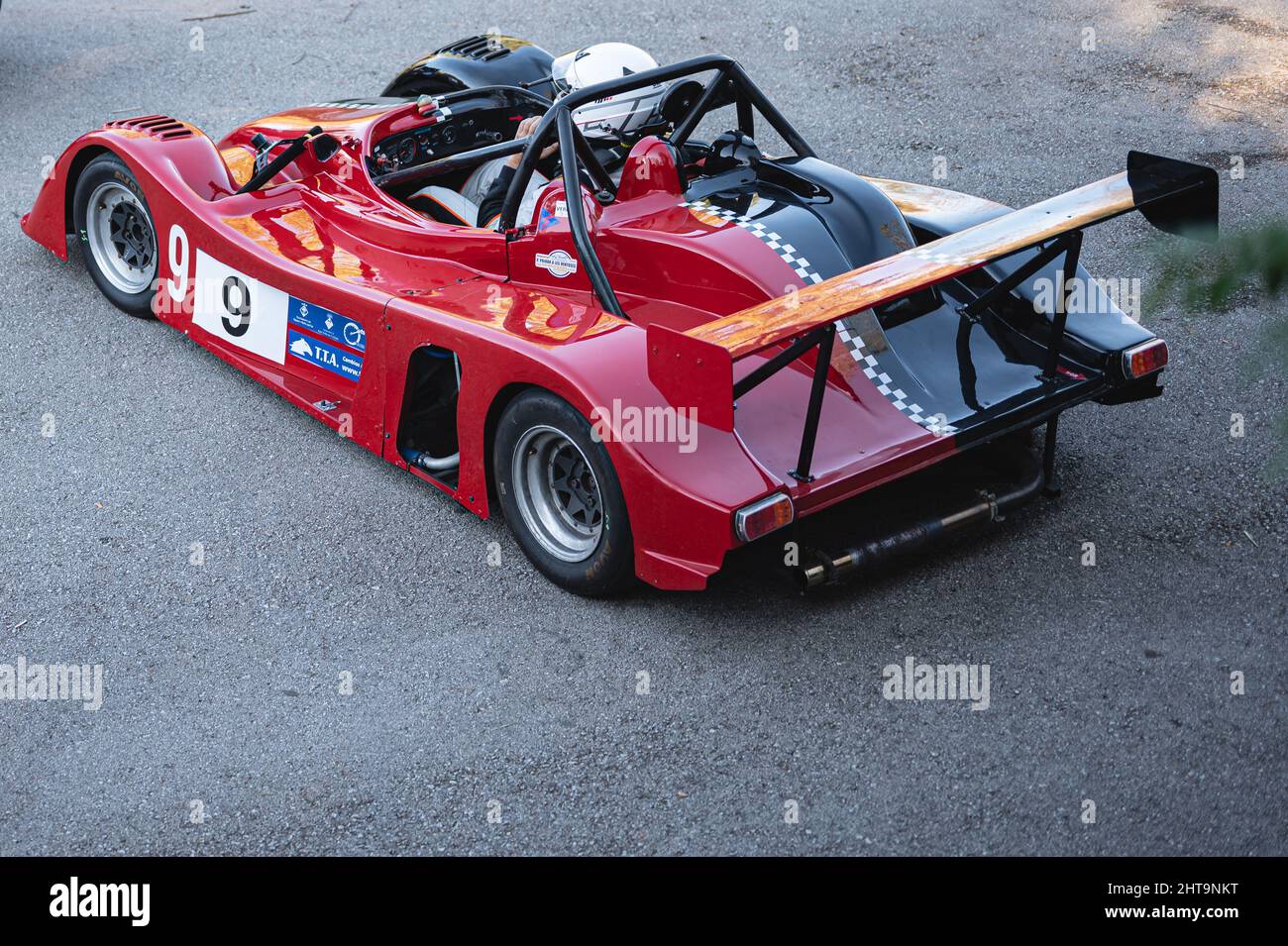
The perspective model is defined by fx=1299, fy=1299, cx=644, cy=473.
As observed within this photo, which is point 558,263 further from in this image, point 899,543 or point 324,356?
point 899,543

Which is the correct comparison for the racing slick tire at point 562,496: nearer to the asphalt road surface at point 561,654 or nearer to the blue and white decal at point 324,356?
the asphalt road surface at point 561,654

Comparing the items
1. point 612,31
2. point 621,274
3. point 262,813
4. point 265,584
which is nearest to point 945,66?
point 612,31

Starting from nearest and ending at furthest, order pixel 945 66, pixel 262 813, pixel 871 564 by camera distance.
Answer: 1. pixel 262 813
2. pixel 871 564
3. pixel 945 66

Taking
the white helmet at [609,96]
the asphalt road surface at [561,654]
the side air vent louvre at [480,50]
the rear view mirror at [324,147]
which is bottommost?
the asphalt road surface at [561,654]

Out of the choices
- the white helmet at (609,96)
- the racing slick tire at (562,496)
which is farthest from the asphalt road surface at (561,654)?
the white helmet at (609,96)

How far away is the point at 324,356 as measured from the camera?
475cm

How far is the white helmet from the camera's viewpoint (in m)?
5.11

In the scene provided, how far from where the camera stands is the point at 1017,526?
4.32m

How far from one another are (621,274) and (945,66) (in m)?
5.03

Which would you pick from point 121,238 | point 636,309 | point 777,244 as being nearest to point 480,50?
point 121,238

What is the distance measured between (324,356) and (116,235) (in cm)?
178

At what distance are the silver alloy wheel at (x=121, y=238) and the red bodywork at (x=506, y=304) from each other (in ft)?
0.64

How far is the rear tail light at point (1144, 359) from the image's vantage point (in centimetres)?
415
